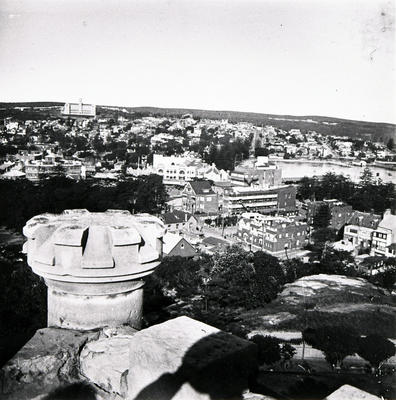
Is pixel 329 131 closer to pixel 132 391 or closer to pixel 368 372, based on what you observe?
pixel 368 372

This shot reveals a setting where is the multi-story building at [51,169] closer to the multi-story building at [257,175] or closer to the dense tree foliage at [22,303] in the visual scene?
the multi-story building at [257,175]

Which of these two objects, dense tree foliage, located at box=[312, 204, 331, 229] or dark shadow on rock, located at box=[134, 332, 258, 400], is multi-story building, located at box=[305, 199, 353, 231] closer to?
dense tree foliage, located at box=[312, 204, 331, 229]

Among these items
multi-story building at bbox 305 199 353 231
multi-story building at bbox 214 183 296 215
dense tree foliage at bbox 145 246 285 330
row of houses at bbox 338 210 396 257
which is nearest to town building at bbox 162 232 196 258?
dense tree foliage at bbox 145 246 285 330

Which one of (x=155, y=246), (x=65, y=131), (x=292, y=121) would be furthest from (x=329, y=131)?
(x=155, y=246)

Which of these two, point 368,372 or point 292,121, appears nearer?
point 368,372

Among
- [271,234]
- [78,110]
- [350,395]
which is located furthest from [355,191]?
[78,110]

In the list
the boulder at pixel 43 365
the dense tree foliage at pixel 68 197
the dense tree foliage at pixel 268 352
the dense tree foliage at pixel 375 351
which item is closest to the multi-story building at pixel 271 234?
the dense tree foliage at pixel 68 197
